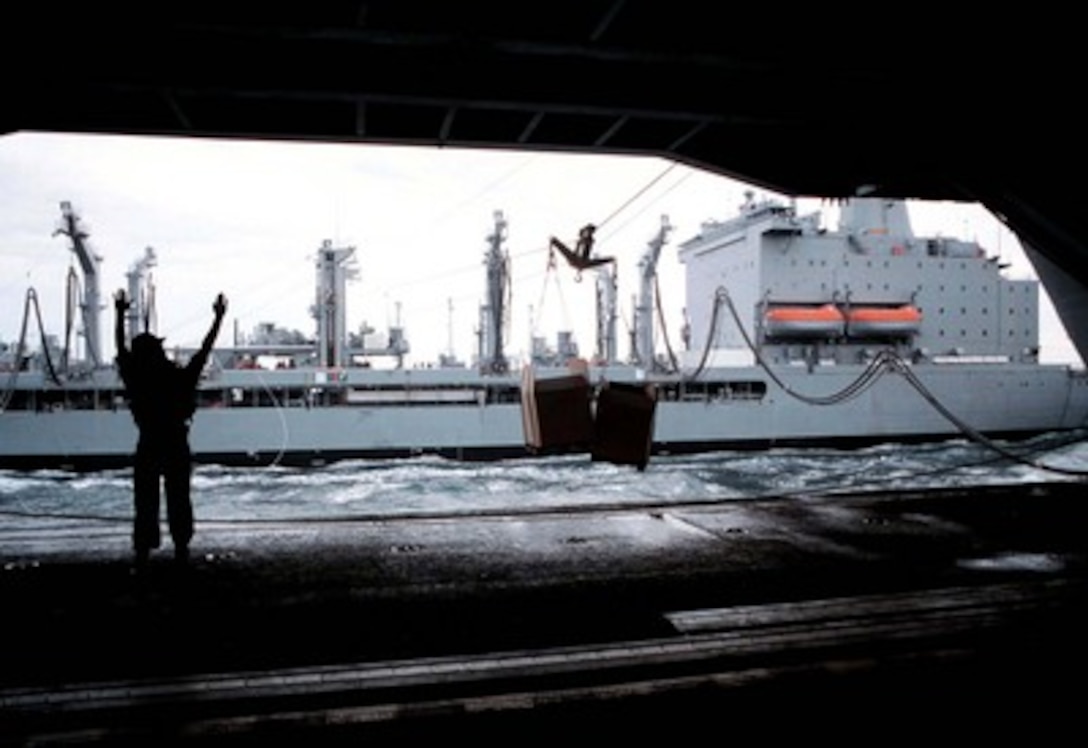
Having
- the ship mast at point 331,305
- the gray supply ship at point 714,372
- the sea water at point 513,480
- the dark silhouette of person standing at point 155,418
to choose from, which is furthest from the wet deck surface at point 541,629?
the ship mast at point 331,305

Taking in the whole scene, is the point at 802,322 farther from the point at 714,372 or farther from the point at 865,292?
the point at 714,372

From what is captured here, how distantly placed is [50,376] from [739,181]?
2336 cm

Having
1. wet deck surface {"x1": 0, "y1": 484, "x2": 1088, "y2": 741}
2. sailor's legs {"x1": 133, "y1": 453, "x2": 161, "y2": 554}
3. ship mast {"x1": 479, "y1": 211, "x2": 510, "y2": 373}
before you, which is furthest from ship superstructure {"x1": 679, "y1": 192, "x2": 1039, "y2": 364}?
sailor's legs {"x1": 133, "y1": 453, "x2": 161, "y2": 554}

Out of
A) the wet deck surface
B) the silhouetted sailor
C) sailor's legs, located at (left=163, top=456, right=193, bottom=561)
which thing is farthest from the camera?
the silhouetted sailor

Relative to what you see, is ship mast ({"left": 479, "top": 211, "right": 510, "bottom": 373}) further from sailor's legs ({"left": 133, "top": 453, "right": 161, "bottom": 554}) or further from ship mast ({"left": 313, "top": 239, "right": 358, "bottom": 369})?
sailor's legs ({"left": 133, "top": 453, "right": 161, "bottom": 554})

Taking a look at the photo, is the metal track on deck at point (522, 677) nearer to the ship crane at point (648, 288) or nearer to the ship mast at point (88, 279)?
the ship crane at point (648, 288)

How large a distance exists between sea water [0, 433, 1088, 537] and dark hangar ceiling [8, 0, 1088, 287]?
8698mm

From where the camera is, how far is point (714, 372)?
26.3 meters

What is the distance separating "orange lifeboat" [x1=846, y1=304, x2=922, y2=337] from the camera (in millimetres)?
29625

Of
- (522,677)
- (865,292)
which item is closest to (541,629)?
(522,677)

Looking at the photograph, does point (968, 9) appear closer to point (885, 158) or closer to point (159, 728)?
point (885, 158)

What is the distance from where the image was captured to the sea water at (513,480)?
16953 millimetres

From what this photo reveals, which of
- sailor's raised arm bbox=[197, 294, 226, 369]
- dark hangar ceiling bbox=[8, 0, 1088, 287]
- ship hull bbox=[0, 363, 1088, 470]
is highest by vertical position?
dark hangar ceiling bbox=[8, 0, 1088, 287]

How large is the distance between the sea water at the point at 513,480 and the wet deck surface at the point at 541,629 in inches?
341
